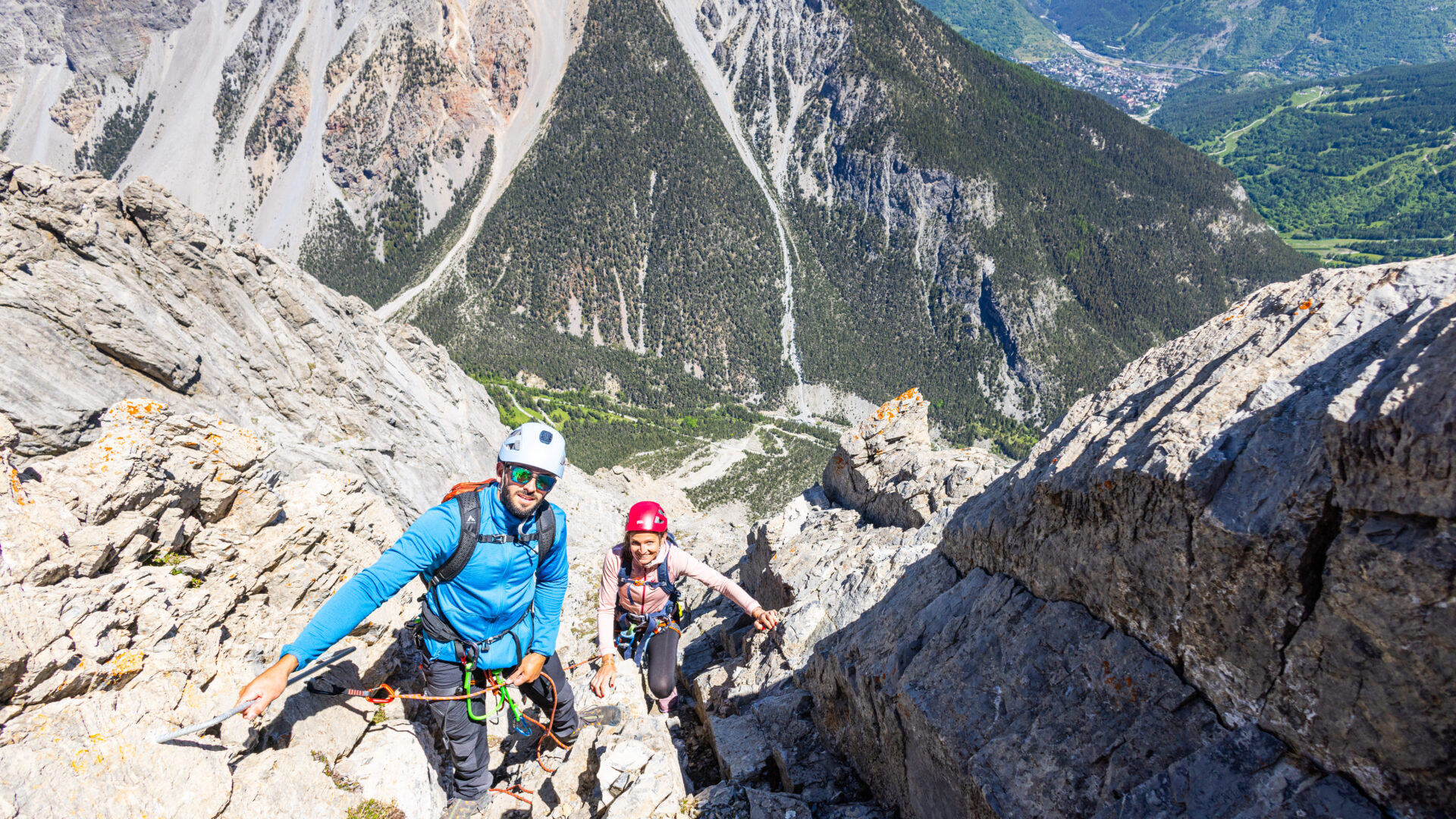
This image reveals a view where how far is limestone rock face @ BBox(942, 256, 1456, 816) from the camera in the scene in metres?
3.68

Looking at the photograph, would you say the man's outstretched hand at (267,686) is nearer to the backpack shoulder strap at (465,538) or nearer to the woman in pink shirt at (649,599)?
the backpack shoulder strap at (465,538)

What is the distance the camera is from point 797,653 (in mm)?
11094

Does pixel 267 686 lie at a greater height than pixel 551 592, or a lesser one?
lesser

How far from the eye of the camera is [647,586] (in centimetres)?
929

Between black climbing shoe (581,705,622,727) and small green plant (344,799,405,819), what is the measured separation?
237 centimetres

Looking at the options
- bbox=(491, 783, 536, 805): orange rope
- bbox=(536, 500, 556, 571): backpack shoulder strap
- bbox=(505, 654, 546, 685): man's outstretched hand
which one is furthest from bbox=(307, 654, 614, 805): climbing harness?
bbox=(536, 500, 556, 571): backpack shoulder strap

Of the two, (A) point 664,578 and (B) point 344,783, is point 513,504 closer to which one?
(A) point 664,578

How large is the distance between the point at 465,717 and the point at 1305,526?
26.4 ft

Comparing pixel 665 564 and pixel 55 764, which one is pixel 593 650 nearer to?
pixel 665 564

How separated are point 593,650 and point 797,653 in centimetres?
722

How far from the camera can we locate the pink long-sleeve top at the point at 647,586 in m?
8.62

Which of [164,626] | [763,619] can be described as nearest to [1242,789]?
[763,619]

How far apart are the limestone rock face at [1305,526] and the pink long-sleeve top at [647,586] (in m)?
3.79

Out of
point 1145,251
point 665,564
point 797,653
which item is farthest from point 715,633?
point 1145,251
